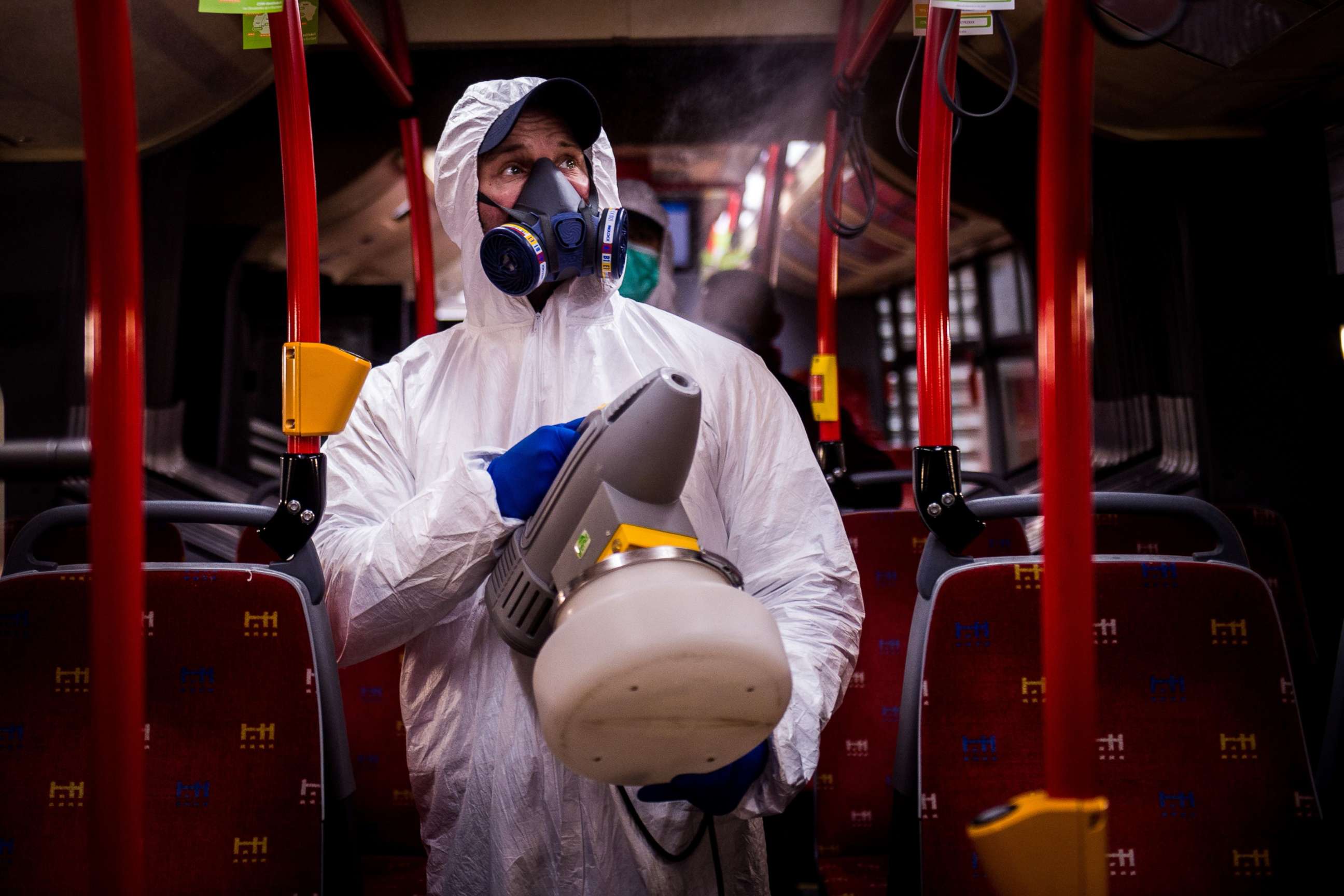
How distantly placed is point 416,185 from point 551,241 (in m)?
1.22

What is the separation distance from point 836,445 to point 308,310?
65.9 inches

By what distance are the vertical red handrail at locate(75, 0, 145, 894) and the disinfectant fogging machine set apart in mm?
359

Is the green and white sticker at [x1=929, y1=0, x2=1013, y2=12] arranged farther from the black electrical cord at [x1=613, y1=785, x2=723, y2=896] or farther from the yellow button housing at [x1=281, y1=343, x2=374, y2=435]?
the black electrical cord at [x1=613, y1=785, x2=723, y2=896]

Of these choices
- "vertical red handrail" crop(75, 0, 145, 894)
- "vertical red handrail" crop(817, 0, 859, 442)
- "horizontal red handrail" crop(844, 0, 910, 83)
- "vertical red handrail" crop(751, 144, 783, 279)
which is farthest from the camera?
"vertical red handrail" crop(751, 144, 783, 279)

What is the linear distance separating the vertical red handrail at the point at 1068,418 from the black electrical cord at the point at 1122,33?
0.06 feet

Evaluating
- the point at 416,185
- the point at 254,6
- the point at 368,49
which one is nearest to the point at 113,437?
the point at 254,6

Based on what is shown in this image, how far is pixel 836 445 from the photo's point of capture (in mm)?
2580

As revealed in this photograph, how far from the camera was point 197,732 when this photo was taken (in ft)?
4.21

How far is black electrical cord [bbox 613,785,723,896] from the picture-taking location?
1.21 m

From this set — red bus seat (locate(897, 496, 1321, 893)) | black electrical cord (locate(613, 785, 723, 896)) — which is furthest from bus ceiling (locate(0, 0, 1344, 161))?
black electrical cord (locate(613, 785, 723, 896))

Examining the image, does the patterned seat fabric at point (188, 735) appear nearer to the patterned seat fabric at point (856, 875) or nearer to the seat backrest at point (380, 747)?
the seat backrest at point (380, 747)

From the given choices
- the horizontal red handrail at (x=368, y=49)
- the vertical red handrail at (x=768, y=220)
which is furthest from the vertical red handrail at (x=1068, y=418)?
the vertical red handrail at (x=768, y=220)

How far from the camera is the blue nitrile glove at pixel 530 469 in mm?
1100

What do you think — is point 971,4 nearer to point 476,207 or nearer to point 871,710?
point 476,207
